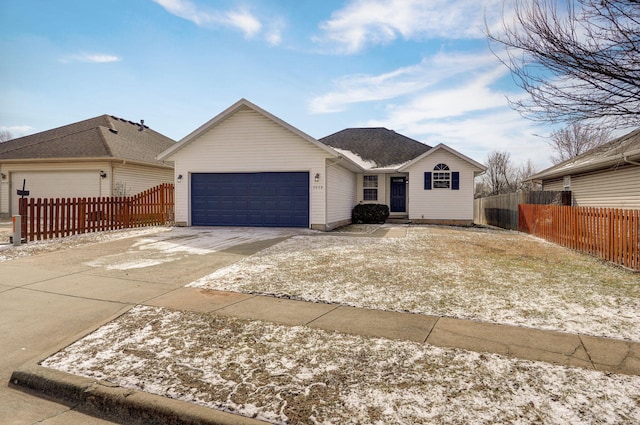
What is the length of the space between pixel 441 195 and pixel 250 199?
10363 mm

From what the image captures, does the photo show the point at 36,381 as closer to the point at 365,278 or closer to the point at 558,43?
the point at 365,278

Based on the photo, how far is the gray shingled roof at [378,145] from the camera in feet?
73.3

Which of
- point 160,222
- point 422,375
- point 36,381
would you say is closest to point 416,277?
point 422,375

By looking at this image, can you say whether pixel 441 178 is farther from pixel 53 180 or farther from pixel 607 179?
pixel 53 180

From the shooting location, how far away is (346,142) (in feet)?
81.3

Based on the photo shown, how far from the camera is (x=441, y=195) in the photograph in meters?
19.9

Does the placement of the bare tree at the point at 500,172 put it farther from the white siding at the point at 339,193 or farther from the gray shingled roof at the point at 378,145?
the white siding at the point at 339,193

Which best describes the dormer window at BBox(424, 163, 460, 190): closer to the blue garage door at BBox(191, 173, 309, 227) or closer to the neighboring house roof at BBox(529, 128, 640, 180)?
the neighboring house roof at BBox(529, 128, 640, 180)

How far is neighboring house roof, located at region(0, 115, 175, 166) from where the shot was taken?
18812 millimetres

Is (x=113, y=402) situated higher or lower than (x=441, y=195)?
lower

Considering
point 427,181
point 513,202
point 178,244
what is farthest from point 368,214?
point 178,244

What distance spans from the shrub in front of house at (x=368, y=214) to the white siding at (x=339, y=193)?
0.44 m

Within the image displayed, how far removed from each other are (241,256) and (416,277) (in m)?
4.09

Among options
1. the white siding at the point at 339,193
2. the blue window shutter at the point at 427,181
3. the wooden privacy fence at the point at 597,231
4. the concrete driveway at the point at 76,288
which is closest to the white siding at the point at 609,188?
the wooden privacy fence at the point at 597,231
